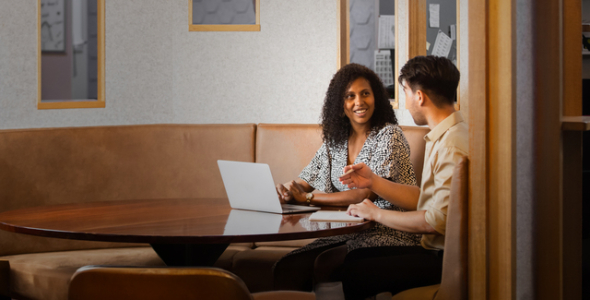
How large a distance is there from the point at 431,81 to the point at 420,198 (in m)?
0.46

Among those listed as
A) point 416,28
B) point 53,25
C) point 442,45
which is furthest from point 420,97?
point 442,45

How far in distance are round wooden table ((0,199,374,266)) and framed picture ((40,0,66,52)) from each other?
2.19 metres

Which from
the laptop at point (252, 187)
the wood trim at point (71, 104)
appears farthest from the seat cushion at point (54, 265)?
the wood trim at point (71, 104)

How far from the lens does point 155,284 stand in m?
1.00

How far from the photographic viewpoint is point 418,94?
2051 millimetres

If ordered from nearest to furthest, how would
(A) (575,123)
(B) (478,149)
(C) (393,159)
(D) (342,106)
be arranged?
(A) (575,123) → (B) (478,149) → (C) (393,159) → (D) (342,106)

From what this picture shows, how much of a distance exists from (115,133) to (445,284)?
7.65 ft

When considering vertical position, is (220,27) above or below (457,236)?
above

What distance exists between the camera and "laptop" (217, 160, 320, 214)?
1.93m

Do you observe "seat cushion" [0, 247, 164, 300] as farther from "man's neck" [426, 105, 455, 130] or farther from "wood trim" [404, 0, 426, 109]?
"wood trim" [404, 0, 426, 109]

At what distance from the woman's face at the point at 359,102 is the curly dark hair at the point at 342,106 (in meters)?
0.03

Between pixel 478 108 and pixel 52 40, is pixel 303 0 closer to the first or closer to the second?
pixel 52 40

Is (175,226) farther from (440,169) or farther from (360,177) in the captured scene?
(440,169)

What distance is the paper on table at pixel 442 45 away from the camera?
525 centimetres
